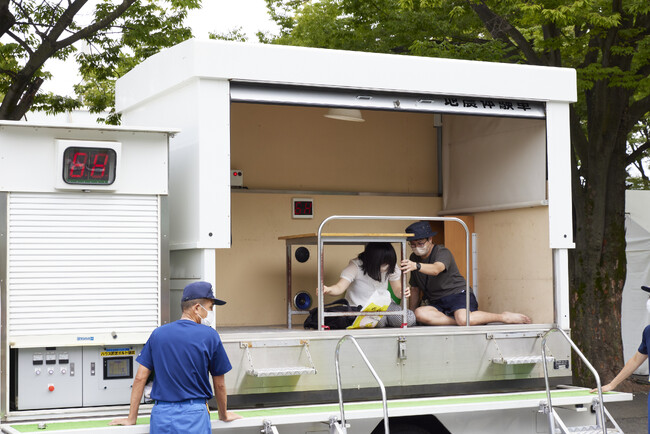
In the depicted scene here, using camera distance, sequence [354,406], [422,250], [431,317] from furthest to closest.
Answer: [422,250], [431,317], [354,406]

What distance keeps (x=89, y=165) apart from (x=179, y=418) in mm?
1683

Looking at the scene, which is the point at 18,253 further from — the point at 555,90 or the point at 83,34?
the point at 83,34

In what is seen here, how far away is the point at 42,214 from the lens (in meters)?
5.25

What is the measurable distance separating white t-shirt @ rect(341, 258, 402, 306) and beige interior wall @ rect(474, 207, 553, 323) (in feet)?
3.70

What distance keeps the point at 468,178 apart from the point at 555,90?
1.79 m

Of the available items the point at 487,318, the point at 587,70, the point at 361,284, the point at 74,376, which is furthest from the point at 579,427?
the point at 587,70

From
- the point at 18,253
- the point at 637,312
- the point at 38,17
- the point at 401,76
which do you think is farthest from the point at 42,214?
the point at 637,312

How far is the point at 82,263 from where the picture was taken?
530 cm

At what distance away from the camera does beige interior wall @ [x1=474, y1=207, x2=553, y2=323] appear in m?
6.86

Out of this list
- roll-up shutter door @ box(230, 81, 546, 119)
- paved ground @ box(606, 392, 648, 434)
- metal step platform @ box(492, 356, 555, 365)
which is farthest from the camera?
paved ground @ box(606, 392, 648, 434)

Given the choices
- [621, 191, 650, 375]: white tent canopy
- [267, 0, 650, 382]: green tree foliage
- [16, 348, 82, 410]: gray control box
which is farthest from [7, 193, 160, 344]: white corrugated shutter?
[621, 191, 650, 375]: white tent canopy

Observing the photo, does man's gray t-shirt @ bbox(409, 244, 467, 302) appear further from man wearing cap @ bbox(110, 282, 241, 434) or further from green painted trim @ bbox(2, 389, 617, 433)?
man wearing cap @ bbox(110, 282, 241, 434)

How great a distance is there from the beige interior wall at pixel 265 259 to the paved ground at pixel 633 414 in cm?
503

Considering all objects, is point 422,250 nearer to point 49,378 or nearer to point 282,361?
point 282,361
